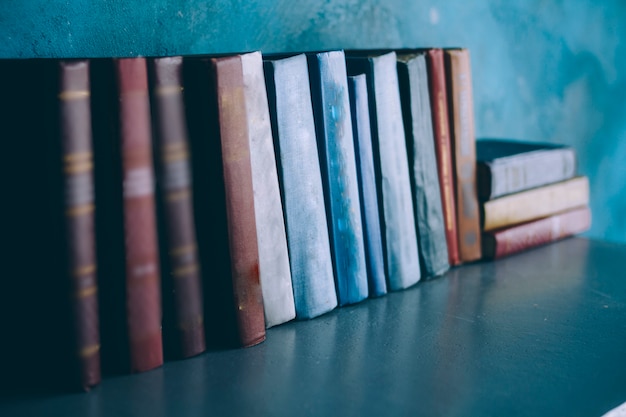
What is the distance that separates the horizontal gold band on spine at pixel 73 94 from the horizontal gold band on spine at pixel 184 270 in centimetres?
20

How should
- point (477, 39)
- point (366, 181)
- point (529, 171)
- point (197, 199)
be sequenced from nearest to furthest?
point (197, 199), point (366, 181), point (529, 171), point (477, 39)

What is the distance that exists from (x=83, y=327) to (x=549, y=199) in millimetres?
792

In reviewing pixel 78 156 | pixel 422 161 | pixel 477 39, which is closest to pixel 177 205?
pixel 78 156

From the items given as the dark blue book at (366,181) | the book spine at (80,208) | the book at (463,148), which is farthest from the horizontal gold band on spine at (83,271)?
the book at (463,148)

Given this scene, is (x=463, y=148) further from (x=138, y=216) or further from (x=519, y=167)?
(x=138, y=216)

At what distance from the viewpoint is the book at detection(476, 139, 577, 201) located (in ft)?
3.28

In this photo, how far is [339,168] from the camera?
805 mm

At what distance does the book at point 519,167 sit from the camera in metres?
1.00

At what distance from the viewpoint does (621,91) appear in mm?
1684

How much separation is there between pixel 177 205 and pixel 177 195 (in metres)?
0.01

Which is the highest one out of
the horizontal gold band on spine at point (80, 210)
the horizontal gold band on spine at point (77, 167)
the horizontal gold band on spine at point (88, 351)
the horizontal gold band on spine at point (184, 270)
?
the horizontal gold band on spine at point (77, 167)

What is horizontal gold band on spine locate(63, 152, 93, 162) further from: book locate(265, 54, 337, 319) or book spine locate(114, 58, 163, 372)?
book locate(265, 54, 337, 319)

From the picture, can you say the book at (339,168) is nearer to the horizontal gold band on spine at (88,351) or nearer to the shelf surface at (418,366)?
the shelf surface at (418,366)

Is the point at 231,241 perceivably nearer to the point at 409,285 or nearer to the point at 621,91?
the point at 409,285
